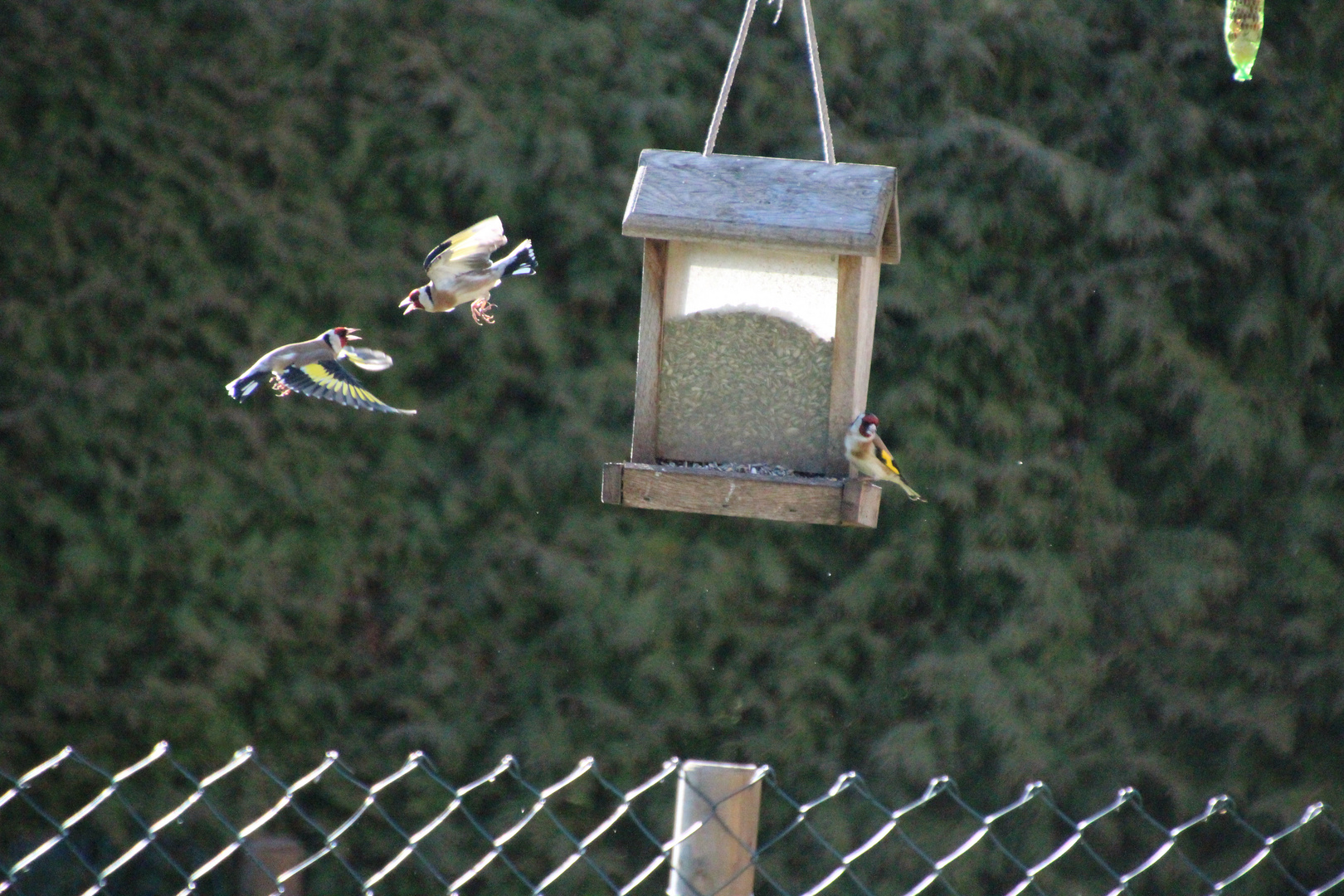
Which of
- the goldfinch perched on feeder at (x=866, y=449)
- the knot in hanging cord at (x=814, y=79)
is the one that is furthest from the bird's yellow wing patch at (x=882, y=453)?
the knot in hanging cord at (x=814, y=79)

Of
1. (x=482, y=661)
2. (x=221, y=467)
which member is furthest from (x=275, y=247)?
(x=482, y=661)

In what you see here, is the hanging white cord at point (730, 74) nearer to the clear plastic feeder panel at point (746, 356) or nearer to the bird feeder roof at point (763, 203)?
the bird feeder roof at point (763, 203)

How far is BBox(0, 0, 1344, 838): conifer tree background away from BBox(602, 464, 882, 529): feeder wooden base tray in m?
1.45

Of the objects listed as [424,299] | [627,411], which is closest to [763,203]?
[424,299]

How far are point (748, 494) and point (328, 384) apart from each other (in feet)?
2.21

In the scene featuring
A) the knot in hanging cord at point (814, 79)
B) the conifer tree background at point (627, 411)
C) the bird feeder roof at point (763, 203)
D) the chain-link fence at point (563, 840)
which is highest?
the knot in hanging cord at point (814, 79)

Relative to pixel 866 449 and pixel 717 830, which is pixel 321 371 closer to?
pixel 866 449

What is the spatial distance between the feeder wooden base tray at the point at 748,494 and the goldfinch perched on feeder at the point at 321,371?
0.35 meters

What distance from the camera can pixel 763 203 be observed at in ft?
6.42

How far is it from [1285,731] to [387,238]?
2.47m

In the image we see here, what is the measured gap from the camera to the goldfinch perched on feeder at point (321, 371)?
2062mm

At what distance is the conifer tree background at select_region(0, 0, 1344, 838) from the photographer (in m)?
3.31

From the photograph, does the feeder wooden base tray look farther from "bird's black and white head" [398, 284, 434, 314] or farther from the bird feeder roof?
"bird's black and white head" [398, 284, 434, 314]

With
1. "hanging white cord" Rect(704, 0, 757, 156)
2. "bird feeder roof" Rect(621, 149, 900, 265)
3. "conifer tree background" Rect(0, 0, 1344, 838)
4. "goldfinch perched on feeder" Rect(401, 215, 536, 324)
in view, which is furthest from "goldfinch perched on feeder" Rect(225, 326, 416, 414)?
"conifer tree background" Rect(0, 0, 1344, 838)
